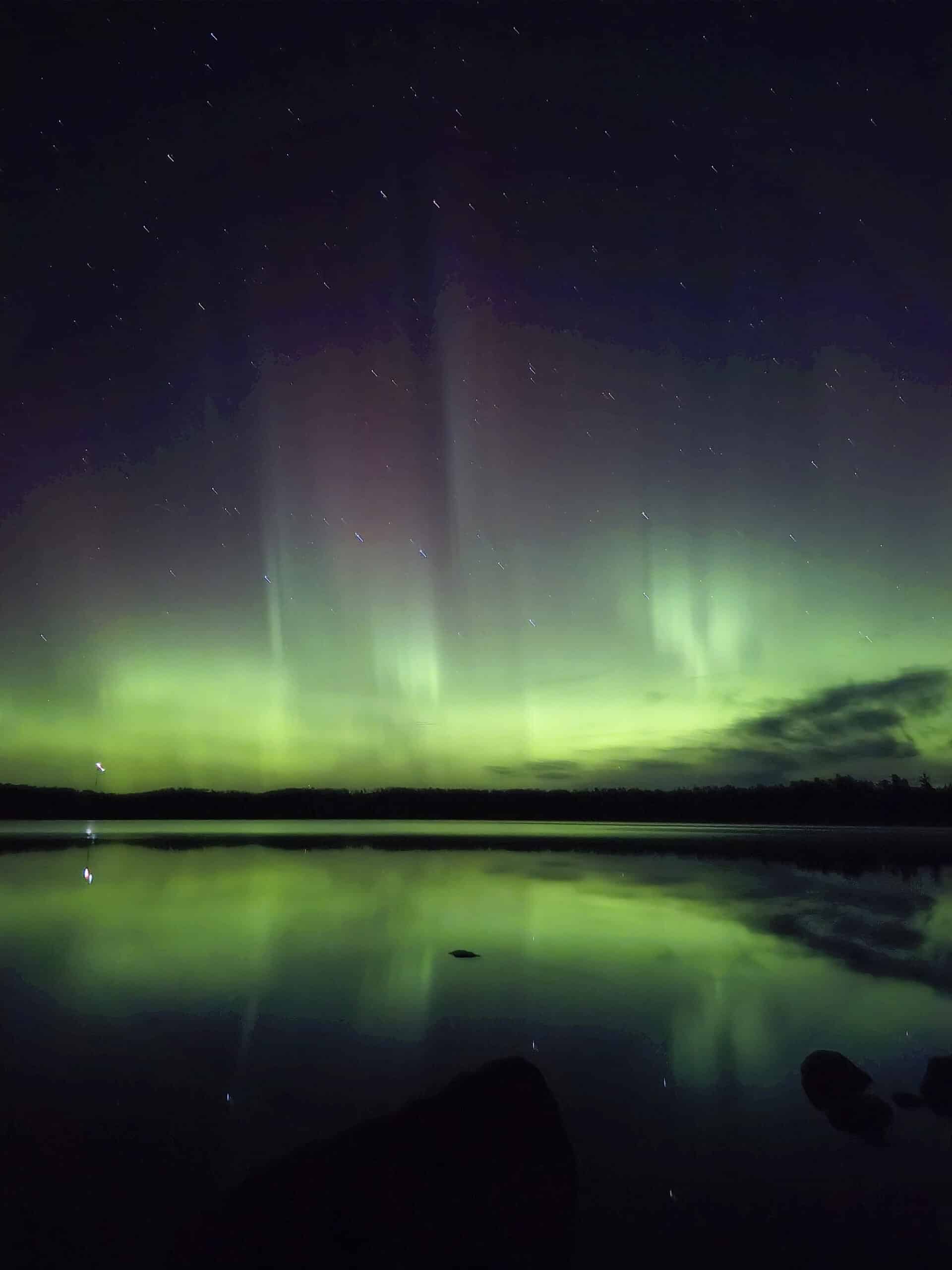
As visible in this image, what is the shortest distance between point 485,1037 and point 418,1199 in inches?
307

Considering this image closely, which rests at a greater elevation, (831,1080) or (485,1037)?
(831,1080)

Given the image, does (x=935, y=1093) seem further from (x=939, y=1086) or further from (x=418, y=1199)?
(x=418, y=1199)

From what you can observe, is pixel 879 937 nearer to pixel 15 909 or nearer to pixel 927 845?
pixel 15 909

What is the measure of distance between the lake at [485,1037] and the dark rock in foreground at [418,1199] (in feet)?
2.20

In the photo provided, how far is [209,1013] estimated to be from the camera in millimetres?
16938

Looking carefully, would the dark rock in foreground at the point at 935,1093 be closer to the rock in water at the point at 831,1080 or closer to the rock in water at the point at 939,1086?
the rock in water at the point at 939,1086

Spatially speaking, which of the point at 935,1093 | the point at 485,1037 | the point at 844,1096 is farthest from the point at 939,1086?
the point at 485,1037

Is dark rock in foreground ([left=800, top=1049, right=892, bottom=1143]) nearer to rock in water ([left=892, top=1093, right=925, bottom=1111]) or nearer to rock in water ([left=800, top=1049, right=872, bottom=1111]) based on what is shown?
rock in water ([left=800, top=1049, right=872, bottom=1111])

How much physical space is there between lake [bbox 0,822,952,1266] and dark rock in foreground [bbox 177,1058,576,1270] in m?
0.67

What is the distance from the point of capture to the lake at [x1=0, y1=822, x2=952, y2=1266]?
9.25 metres

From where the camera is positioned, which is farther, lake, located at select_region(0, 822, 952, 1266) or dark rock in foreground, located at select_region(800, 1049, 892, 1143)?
dark rock in foreground, located at select_region(800, 1049, 892, 1143)

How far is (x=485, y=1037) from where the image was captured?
15.1m

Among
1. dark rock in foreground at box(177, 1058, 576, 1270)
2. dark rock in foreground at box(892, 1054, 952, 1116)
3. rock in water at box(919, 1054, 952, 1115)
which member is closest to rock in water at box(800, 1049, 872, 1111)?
dark rock in foreground at box(892, 1054, 952, 1116)

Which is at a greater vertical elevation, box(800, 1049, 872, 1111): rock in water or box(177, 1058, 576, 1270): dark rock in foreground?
box(177, 1058, 576, 1270): dark rock in foreground
